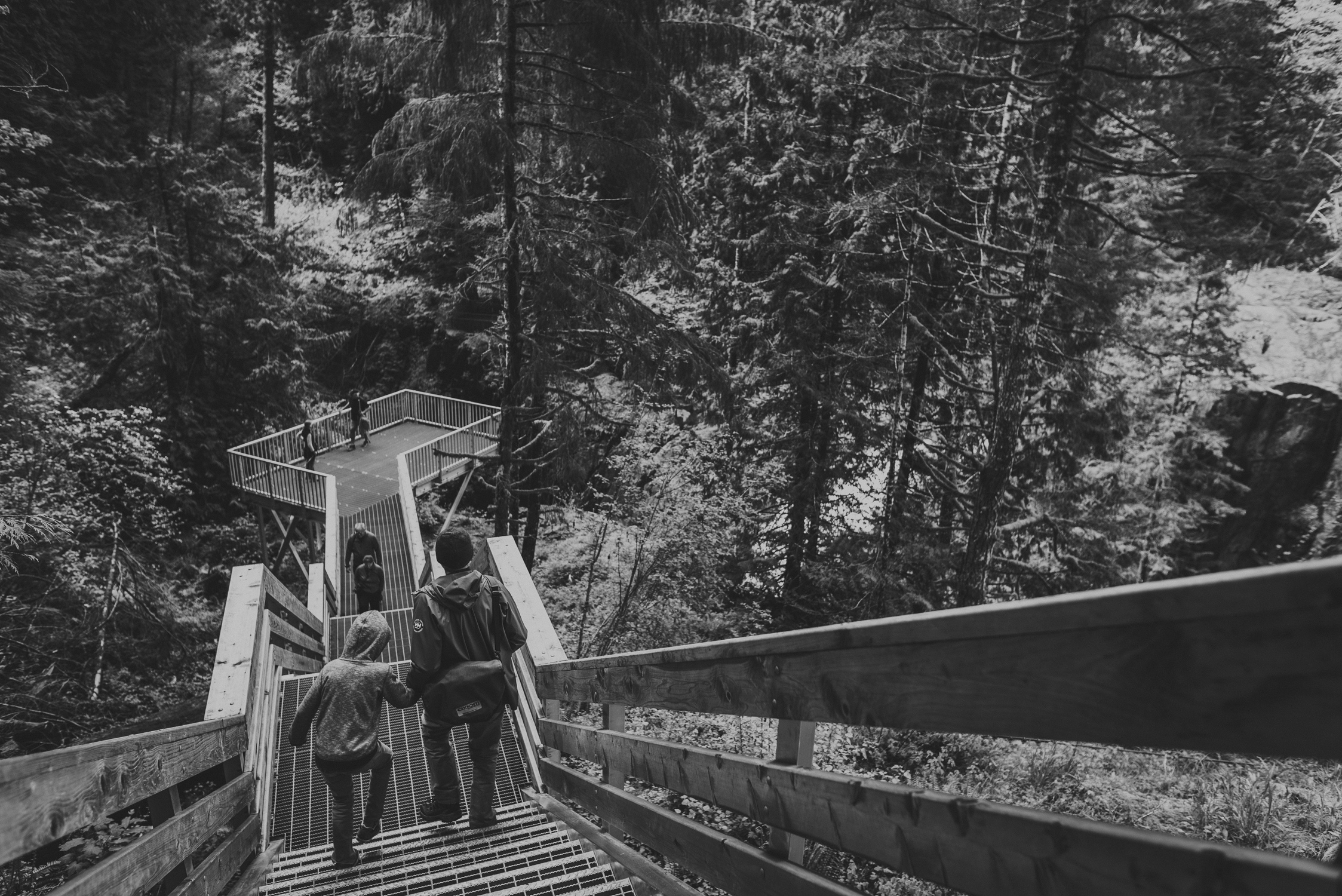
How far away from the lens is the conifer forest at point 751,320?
9.11 metres

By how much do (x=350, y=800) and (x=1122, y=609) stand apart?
4445mm

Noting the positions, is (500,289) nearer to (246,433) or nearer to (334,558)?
(334,558)

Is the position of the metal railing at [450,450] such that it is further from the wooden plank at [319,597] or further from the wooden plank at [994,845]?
the wooden plank at [994,845]

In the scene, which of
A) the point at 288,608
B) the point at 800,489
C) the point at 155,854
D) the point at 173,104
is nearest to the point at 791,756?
the point at 155,854

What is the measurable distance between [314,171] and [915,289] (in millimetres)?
26026

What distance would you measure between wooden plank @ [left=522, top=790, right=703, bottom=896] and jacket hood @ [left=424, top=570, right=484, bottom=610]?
131 cm

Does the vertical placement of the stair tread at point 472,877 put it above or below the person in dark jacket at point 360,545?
below

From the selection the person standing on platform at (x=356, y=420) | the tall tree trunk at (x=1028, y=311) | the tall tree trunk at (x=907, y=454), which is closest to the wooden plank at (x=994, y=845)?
the tall tree trunk at (x=1028, y=311)

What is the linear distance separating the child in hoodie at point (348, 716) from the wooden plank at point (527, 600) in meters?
0.89

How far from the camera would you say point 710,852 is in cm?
247

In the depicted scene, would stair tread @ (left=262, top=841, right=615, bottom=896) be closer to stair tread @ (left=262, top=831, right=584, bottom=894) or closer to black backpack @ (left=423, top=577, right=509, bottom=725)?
stair tread @ (left=262, top=831, right=584, bottom=894)

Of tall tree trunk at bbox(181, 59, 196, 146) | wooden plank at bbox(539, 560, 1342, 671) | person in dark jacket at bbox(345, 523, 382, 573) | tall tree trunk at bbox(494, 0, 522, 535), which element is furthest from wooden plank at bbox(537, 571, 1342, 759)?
tall tree trunk at bbox(181, 59, 196, 146)

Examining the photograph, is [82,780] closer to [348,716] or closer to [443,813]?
[348,716]

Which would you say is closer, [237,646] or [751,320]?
[237,646]
